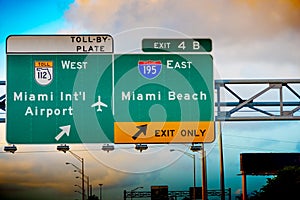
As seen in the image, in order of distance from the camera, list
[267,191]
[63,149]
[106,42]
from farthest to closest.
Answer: [267,191], [63,149], [106,42]

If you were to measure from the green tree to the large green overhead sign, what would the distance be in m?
28.0

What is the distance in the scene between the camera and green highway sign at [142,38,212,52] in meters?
24.3

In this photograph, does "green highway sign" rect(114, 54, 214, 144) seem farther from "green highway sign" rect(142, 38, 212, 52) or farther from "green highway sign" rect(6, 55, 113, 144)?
"green highway sign" rect(6, 55, 113, 144)

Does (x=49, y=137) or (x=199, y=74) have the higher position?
(x=199, y=74)

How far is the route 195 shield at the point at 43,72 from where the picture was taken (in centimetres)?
2453

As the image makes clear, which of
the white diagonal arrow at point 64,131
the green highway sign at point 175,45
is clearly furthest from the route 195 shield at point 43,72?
the green highway sign at point 175,45

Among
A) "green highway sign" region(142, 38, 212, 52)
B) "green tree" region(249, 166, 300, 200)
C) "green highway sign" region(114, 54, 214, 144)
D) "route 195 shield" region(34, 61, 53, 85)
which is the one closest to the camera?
"green highway sign" region(142, 38, 212, 52)

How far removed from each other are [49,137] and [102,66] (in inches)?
110

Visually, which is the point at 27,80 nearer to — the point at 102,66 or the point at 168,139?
the point at 102,66

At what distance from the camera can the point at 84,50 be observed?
24.2 m

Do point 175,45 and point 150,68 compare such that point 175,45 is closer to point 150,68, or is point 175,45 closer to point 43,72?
point 150,68

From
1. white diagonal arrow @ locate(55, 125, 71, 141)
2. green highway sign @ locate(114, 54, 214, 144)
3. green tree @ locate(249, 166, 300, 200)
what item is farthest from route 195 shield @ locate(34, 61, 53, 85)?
green tree @ locate(249, 166, 300, 200)

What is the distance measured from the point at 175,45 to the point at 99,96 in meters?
2.86

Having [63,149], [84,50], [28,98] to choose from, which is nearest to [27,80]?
[28,98]
